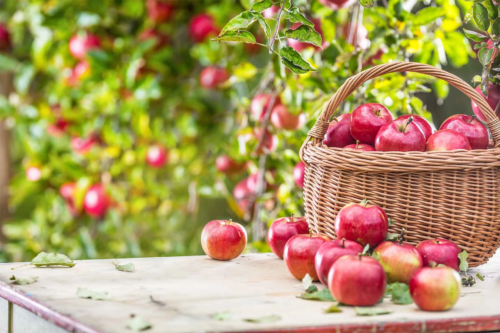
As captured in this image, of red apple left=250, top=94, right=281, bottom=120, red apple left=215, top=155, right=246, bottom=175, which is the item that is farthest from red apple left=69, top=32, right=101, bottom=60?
red apple left=250, top=94, right=281, bottom=120

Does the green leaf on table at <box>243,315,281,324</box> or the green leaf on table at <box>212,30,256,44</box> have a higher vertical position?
the green leaf on table at <box>212,30,256,44</box>

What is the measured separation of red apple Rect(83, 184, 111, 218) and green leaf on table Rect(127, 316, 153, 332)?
4.87ft

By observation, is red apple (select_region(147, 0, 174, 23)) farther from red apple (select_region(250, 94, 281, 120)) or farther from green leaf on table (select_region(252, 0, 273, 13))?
green leaf on table (select_region(252, 0, 273, 13))

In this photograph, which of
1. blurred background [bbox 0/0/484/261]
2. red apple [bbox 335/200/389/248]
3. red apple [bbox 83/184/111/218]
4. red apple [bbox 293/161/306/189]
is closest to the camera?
red apple [bbox 335/200/389/248]

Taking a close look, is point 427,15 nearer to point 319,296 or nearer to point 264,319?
point 319,296

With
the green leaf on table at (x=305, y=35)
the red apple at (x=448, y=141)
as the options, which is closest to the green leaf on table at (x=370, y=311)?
the red apple at (x=448, y=141)

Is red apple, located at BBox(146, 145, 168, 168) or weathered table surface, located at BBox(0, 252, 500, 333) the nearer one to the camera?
weathered table surface, located at BBox(0, 252, 500, 333)

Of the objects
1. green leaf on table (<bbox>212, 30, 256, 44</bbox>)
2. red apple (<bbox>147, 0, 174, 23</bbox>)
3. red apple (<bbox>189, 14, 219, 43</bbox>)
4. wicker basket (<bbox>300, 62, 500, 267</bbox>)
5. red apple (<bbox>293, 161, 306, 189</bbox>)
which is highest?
red apple (<bbox>147, 0, 174, 23</bbox>)

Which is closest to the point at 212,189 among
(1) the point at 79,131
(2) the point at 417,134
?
(1) the point at 79,131

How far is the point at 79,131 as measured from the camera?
7.12 ft

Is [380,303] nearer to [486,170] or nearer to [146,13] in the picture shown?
[486,170]

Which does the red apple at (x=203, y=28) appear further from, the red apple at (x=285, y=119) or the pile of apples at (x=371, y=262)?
the pile of apples at (x=371, y=262)

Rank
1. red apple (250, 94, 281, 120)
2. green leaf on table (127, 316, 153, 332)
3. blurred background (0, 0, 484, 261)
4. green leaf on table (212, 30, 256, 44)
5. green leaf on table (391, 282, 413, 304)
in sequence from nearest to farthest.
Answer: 1. green leaf on table (127, 316, 153, 332)
2. green leaf on table (391, 282, 413, 304)
3. green leaf on table (212, 30, 256, 44)
4. red apple (250, 94, 281, 120)
5. blurred background (0, 0, 484, 261)

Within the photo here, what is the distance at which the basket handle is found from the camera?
1.00 metres
